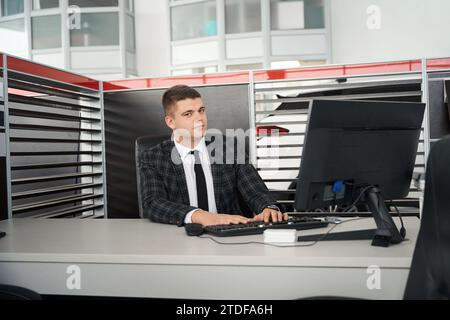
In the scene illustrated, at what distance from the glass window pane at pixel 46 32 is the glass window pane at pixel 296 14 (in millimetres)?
4024

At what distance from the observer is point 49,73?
2.86 meters

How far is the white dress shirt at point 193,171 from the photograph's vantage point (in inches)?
88.9

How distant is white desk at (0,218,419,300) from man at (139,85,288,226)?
2.06 ft

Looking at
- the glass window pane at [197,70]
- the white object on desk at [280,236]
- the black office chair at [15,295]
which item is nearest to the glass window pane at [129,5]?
the glass window pane at [197,70]

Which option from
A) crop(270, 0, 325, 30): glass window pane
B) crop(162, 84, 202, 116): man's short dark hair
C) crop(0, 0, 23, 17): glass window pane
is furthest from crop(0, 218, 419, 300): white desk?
crop(0, 0, 23, 17): glass window pane

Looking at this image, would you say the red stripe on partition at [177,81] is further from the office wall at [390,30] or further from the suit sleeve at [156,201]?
the office wall at [390,30]

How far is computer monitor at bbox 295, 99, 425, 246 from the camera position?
1.37m

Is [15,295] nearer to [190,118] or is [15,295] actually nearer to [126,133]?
[190,118]

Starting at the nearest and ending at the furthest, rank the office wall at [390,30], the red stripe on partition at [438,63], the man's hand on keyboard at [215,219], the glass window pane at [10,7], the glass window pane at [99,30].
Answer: the man's hand on keyboard at [215,219] < the red stripe on partition at [438,63] < the office wall at [390,30] < the glass window pane at [99,30] < the glass window pane at [10,7]

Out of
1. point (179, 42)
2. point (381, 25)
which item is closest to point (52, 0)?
point (179, 42)

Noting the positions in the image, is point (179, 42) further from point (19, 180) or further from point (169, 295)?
point (169, 295)

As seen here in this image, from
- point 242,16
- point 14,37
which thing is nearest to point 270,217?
point 242,16

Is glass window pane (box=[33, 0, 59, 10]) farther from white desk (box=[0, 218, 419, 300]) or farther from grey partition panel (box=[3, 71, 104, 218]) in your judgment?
white desk (box=[0, 218, 419, 300])

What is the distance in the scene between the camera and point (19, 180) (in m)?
2.53
